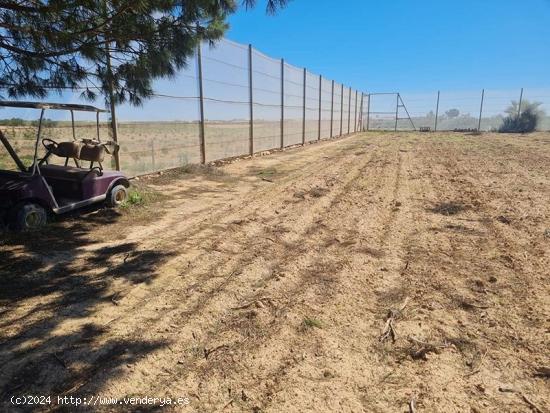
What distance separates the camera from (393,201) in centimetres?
632

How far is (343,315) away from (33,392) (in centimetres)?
192

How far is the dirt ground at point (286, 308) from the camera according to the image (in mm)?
2143

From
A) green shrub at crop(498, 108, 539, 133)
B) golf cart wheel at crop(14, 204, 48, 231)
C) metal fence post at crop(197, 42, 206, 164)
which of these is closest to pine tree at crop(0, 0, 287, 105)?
golf cart wheel at crop(14, 204, 48, 231)

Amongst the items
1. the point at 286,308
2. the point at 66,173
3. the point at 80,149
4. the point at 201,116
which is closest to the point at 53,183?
the point at 66,173

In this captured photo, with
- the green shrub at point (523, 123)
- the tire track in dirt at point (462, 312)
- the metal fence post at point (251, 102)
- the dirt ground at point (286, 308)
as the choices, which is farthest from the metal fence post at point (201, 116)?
the green shrub at point (523, 123)

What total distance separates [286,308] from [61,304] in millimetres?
1667

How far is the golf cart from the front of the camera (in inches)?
168

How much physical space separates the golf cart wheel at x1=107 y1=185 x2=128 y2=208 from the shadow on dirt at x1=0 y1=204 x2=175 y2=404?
0.83 m

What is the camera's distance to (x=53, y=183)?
5.11 metres

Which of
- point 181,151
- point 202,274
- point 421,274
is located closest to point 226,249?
point 202,274

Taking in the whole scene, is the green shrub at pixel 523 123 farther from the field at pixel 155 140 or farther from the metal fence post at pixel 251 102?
the field at pixel 155 140

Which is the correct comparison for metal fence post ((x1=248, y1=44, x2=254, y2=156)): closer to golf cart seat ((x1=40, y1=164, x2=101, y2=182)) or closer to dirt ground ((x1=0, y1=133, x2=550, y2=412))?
dirt ground ((x1=0, y1=133, x2=550, y2=412))

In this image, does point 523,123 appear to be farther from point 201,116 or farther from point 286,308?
point 286,308

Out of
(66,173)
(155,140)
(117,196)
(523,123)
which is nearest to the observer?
(66,173)
